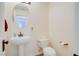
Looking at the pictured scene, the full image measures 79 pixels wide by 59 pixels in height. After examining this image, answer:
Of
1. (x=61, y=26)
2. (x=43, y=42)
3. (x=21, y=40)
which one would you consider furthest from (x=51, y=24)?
(x=21, y=40)

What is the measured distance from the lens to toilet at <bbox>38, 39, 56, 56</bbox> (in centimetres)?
142

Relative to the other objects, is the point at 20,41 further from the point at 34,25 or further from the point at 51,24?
the point at 51,24

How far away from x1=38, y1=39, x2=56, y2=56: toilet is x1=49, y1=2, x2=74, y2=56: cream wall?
6cm

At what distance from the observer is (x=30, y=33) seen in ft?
4.89

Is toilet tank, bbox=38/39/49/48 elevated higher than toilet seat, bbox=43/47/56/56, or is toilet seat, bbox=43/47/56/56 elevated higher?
toilet tank, bbox=38/39/49/48

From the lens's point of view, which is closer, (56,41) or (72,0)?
(72,0)

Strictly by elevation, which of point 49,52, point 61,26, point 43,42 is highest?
point 61,26

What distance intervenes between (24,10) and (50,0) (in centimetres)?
37

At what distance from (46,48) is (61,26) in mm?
339

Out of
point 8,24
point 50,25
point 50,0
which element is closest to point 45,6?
point 50,0

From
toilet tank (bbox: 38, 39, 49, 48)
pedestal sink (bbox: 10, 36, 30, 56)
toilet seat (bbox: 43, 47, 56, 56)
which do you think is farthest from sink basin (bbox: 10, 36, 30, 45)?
toilet seat (bbox: 43, 47, 56, 56)

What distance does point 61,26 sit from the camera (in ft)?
4.82

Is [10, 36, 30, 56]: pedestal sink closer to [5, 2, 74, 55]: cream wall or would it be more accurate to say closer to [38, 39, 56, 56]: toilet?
[5, 2, 74, 55]: cream wall

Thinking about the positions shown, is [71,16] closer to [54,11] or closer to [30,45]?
[54,11]
